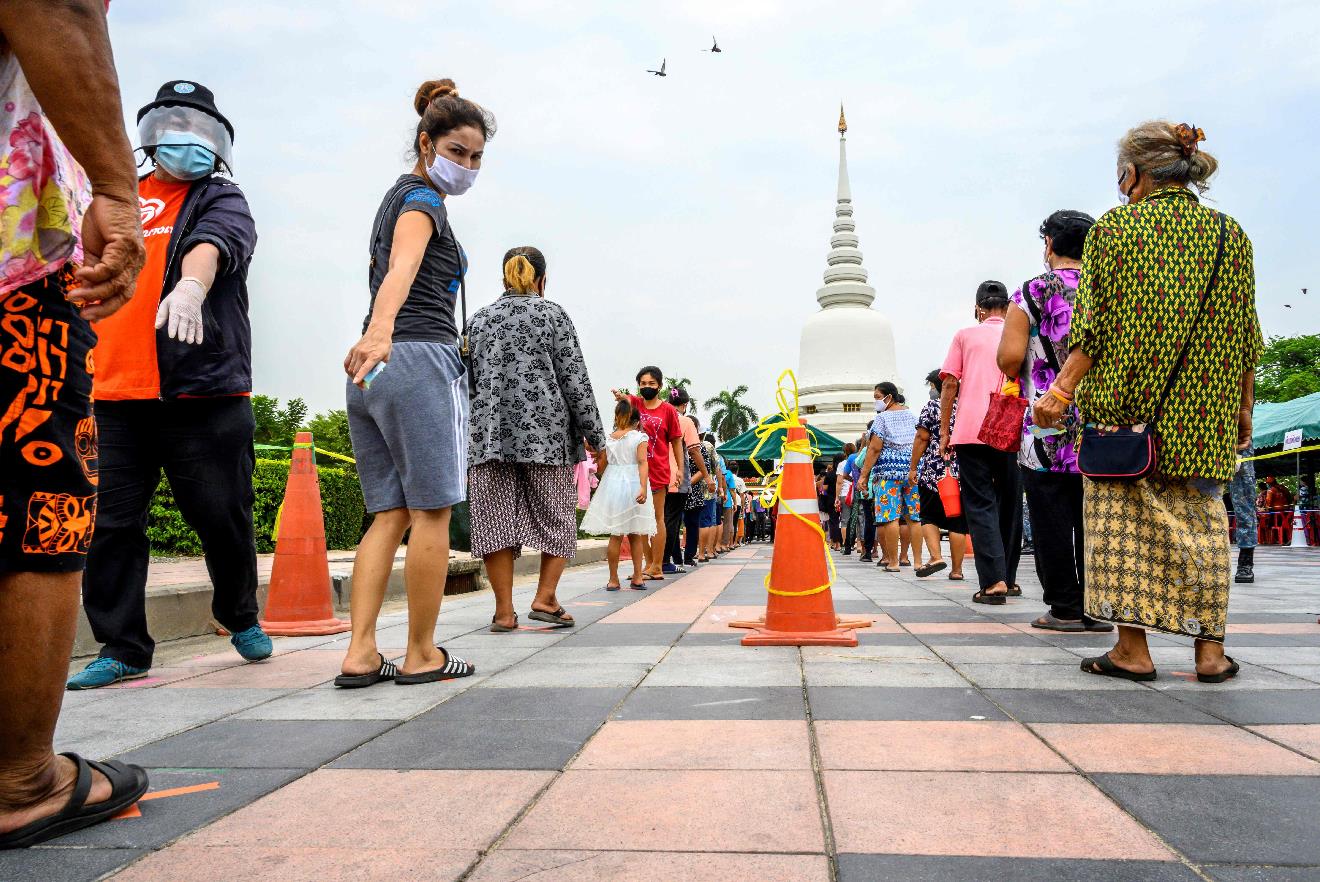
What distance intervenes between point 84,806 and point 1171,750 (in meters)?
2.49

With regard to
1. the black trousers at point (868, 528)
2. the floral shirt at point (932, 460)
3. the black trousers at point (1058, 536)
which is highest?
the floral shirt at point (932, 460)

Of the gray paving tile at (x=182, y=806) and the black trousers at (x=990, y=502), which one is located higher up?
the black trousers at (x=990, y=502)

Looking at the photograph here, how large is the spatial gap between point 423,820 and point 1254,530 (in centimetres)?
931

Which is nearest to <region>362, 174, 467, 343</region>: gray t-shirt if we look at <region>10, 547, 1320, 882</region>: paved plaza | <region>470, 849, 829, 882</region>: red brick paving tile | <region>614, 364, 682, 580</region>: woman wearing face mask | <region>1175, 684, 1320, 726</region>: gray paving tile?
<region>10, 547, 1320, 882</region>: paved plaza

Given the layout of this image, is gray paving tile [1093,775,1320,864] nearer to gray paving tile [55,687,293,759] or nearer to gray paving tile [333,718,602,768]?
gray paving tile [333,718,602,768]

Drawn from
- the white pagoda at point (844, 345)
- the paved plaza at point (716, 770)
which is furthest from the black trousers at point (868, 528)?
the white pagoda at point (844, 345)

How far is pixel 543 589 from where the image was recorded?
5.50m

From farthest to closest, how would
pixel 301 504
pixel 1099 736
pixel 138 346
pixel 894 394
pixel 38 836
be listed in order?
pixel 894 394 < pixel 301 504 < pixel 138 346 < pixel 1099 736 < pixel 38 836

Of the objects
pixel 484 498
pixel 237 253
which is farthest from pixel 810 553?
pixel 237 253

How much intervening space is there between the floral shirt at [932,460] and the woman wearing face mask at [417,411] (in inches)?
220

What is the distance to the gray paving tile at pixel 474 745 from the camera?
2.43m

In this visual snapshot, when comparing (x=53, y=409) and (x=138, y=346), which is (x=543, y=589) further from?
(x=53, y=409)

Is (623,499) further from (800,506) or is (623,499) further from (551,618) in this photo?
(800,506)

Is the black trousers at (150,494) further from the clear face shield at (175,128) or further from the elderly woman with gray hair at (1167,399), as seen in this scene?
the elderly woman with gray hair at (1167,399)
